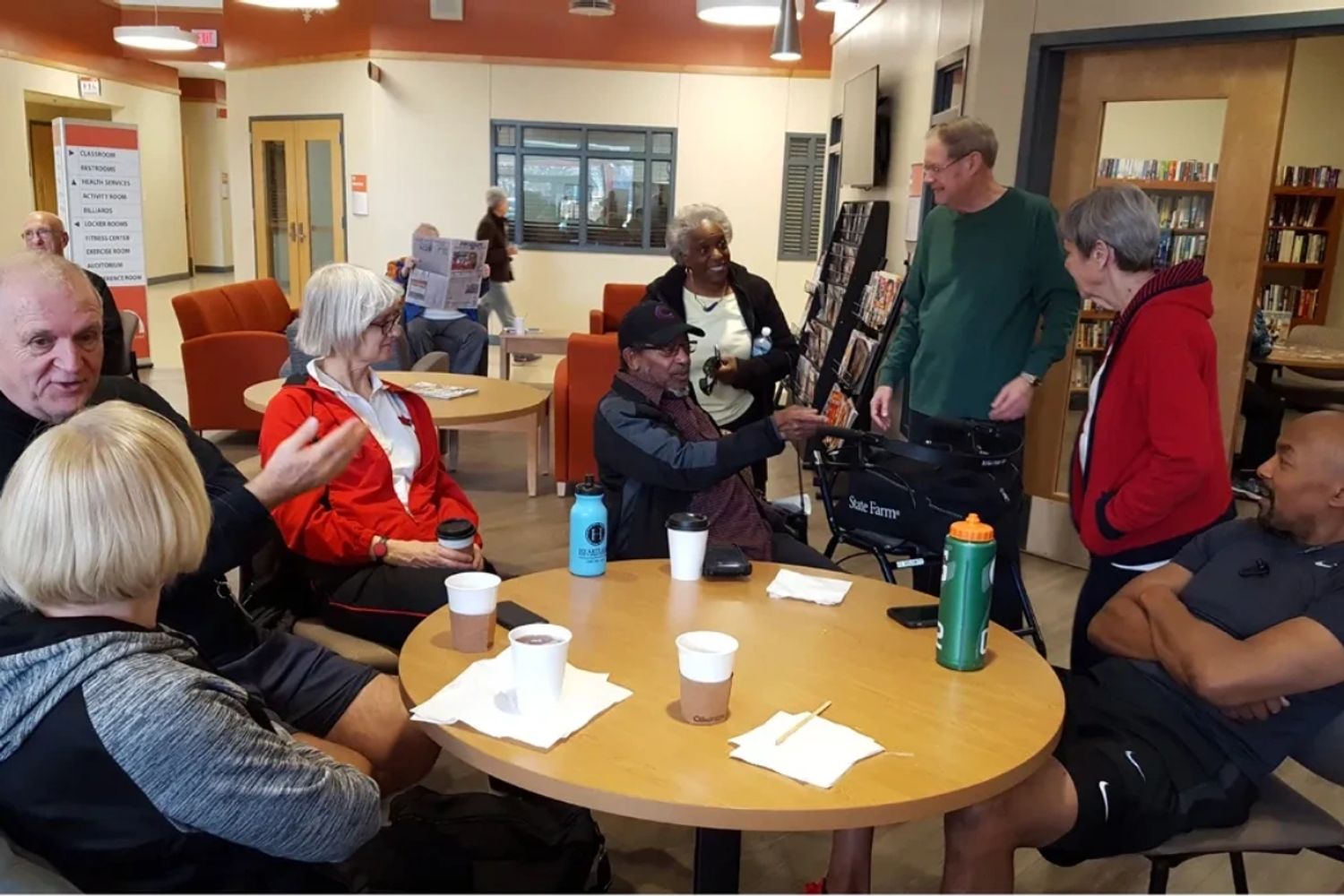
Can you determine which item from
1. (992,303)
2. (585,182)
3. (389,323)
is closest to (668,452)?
(389,323)

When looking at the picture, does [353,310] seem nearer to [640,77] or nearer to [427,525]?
[427,525]

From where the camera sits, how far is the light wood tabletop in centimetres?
135

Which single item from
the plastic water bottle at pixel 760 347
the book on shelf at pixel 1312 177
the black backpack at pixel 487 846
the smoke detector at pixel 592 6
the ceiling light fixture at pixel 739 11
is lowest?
the black backpack at pixel 487 846

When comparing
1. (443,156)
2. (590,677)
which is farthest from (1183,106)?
(443,156)

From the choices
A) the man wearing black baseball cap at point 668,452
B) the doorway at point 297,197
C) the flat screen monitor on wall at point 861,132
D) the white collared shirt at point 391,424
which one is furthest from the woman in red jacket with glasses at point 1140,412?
the doorway at point 297,197

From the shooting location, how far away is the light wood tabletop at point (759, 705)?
1.35 metres

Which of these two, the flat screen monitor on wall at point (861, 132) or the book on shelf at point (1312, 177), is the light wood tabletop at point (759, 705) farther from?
the book on shelf at point (1312, 177)

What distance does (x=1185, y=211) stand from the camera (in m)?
4.27

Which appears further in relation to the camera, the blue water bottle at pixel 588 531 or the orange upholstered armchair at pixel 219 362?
the orange upholstered armchair at pixel 219 362

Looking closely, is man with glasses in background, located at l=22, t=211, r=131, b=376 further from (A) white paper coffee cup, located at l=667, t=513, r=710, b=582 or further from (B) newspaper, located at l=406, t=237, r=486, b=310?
(A) white paper coffee cup, located at l=667, t=513, r=710, b=582

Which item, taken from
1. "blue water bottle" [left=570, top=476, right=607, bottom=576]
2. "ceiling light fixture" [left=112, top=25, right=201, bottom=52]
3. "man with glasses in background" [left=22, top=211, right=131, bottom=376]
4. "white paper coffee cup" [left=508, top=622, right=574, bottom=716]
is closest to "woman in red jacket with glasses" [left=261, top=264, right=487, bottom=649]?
"blue water bottle" [left=570, top=476, right=607, bottom=576]

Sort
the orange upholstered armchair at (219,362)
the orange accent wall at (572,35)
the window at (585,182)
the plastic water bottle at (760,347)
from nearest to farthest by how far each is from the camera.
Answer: the plastic water bottle at (760,347)
the orange upholstered armchair at (219,362)
the orange accent wall at (572,35)
the window at (585,182)

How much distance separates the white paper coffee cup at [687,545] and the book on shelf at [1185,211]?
9.59 ft

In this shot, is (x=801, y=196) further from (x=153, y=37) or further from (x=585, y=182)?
(x=153, y=37)
